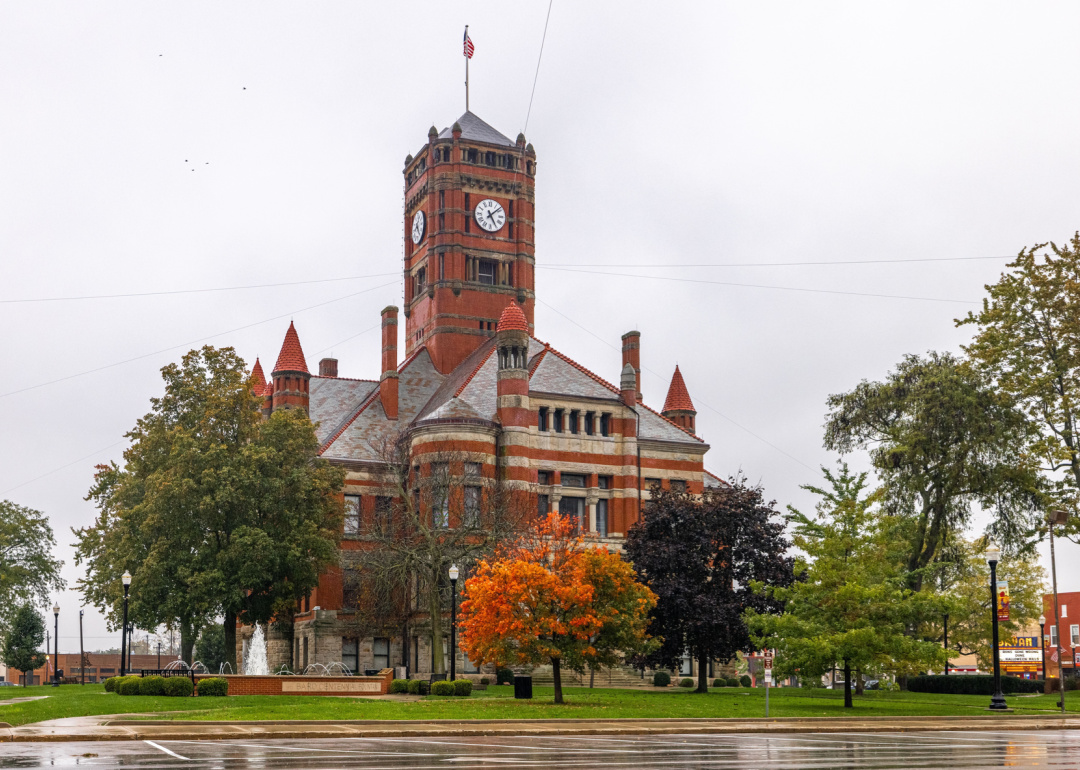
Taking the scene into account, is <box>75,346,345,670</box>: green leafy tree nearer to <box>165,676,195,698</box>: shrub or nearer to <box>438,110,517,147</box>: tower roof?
<box>165,676,195,698</box>: shrub

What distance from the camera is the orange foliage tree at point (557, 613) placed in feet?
127

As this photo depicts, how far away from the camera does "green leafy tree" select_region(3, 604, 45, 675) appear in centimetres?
7925

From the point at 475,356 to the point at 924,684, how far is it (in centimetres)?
3377

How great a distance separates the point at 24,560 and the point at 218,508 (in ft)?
121

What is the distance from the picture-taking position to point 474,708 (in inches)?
1384

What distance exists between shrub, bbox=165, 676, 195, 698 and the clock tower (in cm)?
4176

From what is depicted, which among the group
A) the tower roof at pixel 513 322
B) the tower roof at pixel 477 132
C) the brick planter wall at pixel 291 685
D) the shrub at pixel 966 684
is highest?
the tower roof at pixel 477 132

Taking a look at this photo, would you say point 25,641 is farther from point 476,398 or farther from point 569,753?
point 569,753

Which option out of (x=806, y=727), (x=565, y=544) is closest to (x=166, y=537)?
(x=565, y=544)

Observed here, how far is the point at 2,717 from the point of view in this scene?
30578mm

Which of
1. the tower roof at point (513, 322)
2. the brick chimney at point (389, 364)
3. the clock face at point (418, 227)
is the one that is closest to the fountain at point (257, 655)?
the brick chimney at point (389, 364)

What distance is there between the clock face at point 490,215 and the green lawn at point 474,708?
142ft

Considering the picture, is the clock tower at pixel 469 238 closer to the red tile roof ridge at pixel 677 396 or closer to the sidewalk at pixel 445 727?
the red tile roof ridge at pixel 677 396

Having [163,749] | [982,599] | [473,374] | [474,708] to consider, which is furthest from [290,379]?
[163,749]
